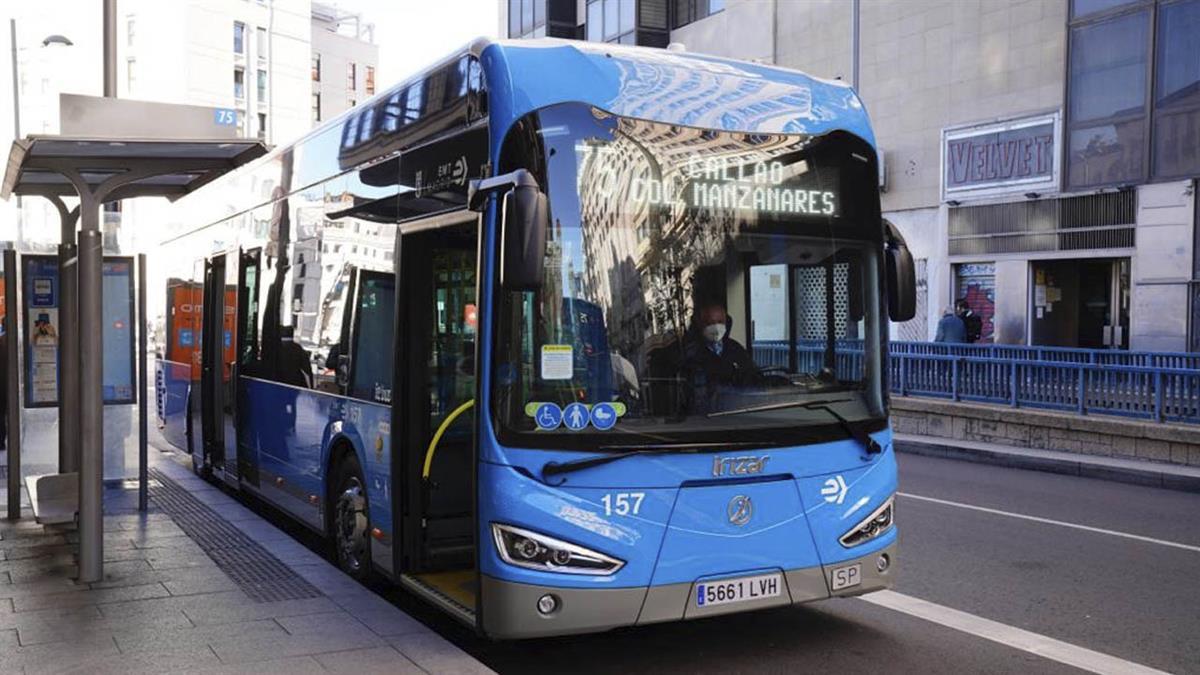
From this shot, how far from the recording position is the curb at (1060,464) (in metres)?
12.8

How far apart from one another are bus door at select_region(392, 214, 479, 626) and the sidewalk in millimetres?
441

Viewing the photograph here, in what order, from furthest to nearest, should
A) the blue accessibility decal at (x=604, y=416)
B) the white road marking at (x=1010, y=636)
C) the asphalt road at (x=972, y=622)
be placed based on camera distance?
the asphalt road at (x=972, y=622), the white road marking at (x=1010, y=636), the blue accessibility decal at (x=604, y=416)

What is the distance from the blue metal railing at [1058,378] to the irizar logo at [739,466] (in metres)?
6.87

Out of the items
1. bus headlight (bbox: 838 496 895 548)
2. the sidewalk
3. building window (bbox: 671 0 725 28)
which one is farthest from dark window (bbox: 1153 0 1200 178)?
the sidewalk

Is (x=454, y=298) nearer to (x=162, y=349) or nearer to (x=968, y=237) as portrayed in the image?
(x=162, y=349)

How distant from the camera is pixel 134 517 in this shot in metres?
9.29

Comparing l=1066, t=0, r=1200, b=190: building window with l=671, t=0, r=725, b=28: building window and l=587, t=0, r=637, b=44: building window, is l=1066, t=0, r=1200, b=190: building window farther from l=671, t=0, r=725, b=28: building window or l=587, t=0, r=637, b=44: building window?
l=587, t=0, r=637, b=44: building window

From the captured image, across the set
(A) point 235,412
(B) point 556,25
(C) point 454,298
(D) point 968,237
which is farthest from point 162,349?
(B) point 556,25

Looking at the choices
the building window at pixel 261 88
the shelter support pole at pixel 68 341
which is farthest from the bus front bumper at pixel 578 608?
the building window at pixel 261 88

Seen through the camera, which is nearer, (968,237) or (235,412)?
(235,412)

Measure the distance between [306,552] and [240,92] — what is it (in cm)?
→ 7417

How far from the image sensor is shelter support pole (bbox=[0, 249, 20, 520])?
9.43 metres

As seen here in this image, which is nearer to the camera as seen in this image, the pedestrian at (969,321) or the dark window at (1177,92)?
the dark window at (1177,92)

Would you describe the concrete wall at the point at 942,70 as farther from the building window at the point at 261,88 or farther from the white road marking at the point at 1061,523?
the building window at the point at 261,88
